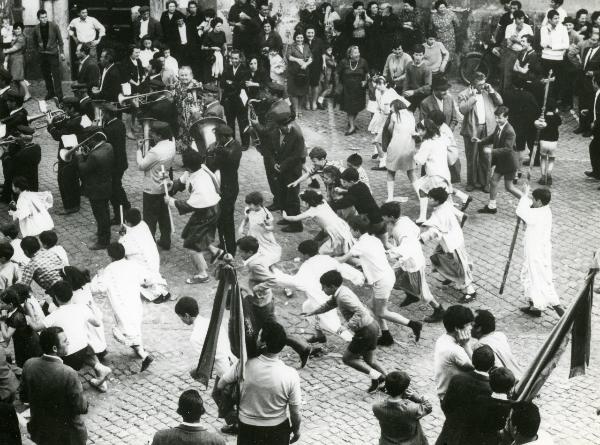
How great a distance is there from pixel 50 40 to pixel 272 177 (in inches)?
287

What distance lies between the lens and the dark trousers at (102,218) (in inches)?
538

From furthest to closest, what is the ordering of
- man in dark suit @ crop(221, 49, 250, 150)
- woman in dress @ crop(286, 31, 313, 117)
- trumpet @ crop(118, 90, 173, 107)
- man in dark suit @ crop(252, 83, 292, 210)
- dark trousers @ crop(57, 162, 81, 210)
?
1. woman in dress @ crop(286, 31, 313, 117)
2. man in dark suit @ crop(221, 49, 250, 150)
3. trumpet @ crop(118, 90, 173, 107)
4. dark trousers @ crop(57, 162, 81, 210)
5. man in dark suit @ crop(252, 83, 292, 210)

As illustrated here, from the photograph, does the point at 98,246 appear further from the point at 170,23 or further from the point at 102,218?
the point at 170,23

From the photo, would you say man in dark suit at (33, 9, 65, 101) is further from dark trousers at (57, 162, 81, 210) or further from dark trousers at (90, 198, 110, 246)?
dark trousers at (90, 198, 110, 246)

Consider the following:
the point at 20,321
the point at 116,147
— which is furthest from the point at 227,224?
the point at 20,321

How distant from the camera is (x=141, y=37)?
62.3 feet

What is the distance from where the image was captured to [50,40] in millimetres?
19719

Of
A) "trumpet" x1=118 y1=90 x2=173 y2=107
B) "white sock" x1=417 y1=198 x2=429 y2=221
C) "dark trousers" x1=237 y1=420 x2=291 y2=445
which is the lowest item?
"white sock" x1=417 y1=198 x2=429 y2=221

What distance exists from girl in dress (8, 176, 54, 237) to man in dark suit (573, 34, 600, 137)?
9.90 metres

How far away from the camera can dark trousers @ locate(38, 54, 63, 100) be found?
1983cm

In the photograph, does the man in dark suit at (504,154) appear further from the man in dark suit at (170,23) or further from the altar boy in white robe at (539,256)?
the man in dark suit at (170,23)

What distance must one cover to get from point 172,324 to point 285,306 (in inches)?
57.2

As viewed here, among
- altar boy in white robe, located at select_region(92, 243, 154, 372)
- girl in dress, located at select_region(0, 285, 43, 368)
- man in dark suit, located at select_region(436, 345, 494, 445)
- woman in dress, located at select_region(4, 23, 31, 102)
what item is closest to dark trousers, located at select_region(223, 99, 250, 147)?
woman in dress, located at select_region(4, 23, 31, 102)

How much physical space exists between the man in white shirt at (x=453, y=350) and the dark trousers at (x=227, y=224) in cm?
489
